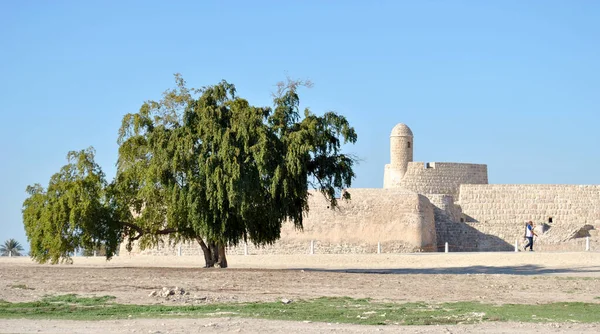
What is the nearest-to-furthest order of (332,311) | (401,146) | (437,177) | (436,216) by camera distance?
(332,311) → (436,216) → (437,177) → (401,146)

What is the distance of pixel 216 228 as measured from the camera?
2506 centimetres

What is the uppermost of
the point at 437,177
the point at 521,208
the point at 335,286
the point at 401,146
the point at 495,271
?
the point at 401,146

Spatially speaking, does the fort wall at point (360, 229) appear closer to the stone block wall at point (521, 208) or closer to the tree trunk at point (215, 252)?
the stone block wall at point (521, 208)

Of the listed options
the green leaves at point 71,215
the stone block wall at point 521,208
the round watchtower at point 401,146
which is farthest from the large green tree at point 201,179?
the round watchtower at point 401,146

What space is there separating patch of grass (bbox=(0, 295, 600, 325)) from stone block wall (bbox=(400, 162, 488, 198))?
29.7m

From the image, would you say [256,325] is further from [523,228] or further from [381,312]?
[523,228]

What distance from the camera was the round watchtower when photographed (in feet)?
156

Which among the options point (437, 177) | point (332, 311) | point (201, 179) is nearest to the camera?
point (332, 311)

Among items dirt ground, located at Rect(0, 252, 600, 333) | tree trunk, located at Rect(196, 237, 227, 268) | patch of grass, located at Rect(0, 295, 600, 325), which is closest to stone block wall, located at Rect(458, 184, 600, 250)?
dirt ground, located at Rect(0, 252, 600, 333)

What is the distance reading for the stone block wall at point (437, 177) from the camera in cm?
4634

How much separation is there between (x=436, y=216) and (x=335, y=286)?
71.3 ft

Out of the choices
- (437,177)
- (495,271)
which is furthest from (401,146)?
(495,271)

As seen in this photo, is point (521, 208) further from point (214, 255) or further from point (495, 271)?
point (214, 255)

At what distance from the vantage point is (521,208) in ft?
143
